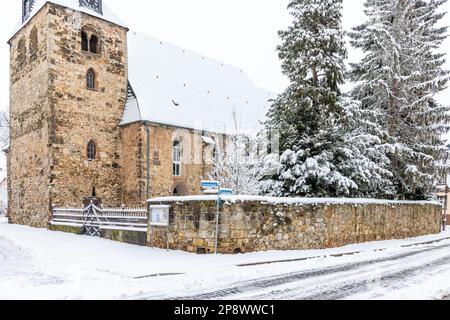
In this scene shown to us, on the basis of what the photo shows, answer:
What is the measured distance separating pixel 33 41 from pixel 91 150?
23.5ft

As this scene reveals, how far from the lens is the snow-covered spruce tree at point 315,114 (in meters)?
15.6

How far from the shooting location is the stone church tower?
72.7 feet

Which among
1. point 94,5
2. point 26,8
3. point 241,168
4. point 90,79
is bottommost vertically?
point 241,168

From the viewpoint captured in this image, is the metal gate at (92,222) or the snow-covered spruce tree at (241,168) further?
the snow-covered spruce tree at (241,168)

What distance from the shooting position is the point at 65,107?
74.0ft

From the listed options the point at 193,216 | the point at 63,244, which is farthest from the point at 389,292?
the point at 63,244

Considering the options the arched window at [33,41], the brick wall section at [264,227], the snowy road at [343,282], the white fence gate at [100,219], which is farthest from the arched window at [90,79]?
the snowy road at [343,282]

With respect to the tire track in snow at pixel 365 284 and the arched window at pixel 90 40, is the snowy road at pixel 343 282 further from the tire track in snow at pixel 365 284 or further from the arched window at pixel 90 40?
the arched window at pixel 90 40

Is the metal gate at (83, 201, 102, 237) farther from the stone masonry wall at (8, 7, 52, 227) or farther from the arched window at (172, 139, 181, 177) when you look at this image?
the arched window at (172, 139, 181, 177)

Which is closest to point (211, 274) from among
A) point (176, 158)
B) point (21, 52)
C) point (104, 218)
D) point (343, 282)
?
point (343, 282)

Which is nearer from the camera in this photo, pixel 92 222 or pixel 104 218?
pixel 104 218

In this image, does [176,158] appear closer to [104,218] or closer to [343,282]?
[104,218]

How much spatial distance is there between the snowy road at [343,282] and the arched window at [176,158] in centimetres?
1634

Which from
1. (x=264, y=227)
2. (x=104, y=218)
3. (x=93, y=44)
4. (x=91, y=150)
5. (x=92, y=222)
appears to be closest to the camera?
(x=264, y=227)
